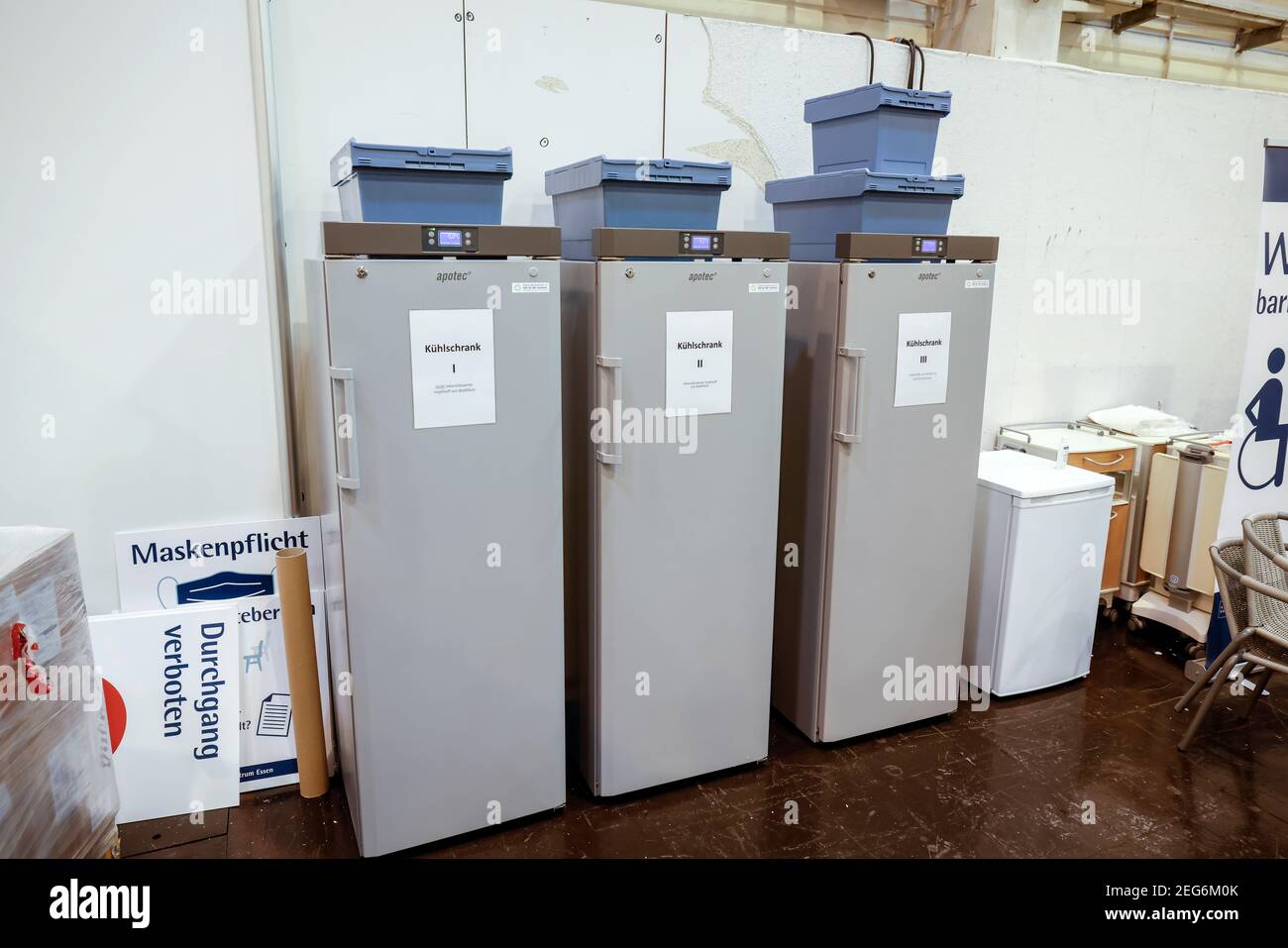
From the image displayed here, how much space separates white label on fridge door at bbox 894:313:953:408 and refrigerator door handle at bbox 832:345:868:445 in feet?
0.52

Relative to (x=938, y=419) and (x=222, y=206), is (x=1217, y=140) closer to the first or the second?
(x=938, y=419)

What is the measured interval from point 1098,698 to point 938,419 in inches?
54.6

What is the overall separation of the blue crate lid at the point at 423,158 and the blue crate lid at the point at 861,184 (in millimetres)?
1090

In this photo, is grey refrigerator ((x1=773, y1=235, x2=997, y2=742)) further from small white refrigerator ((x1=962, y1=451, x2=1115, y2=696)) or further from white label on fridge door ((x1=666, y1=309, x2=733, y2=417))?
white label on fridge door ((x1=666, y1=309, x2=733, y2=417))

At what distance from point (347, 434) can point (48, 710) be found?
2.71 ft

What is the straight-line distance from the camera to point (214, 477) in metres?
2.68

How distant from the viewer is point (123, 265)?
8.14 feet

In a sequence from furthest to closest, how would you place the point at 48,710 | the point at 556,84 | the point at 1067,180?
the point at 1067,180 → the point at 556,84 → the point at 48,710

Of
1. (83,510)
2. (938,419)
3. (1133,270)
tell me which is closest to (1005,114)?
(1133,270)

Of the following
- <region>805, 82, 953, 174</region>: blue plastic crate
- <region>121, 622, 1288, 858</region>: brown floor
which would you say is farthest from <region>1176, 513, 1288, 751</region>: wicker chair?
<region>805, 82, 953, 174</region>: blue plastic crate

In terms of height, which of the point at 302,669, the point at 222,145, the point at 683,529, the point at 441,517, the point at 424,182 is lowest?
the point at 302,669

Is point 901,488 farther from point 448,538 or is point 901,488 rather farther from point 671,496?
point 448,538

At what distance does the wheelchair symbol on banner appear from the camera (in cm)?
295
